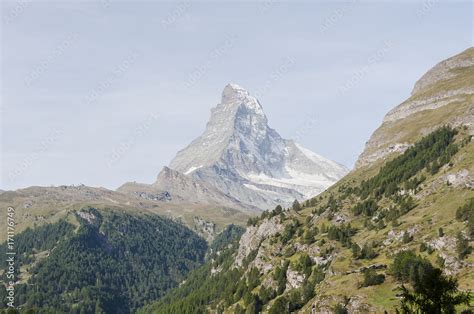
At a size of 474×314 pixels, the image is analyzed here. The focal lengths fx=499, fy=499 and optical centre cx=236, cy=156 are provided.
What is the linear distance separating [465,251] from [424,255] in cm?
1314

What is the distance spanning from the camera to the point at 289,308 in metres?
161

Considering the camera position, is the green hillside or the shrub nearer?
the green hillside

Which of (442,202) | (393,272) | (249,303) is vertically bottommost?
(249,303)

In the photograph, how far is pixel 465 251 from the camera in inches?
5143

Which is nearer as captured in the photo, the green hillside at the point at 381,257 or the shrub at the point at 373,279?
the green hillside at the point at 381,257

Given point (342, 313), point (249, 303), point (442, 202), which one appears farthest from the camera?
point (249, 303)

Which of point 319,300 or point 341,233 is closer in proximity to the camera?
point 319,300

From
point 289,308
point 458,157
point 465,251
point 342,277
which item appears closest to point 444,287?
point 465,251

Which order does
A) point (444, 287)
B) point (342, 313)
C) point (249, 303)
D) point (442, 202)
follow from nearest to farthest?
point (444, 287), point (342, 313), point (442, 202), point (249, 303)

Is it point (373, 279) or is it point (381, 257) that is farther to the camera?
point (381, 257)

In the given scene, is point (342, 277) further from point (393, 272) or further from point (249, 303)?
point (249, 303)

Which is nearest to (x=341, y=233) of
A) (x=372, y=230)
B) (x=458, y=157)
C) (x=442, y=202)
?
(x=372, y=230)

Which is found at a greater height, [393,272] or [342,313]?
[393,272]

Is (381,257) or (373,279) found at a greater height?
(381,257)
